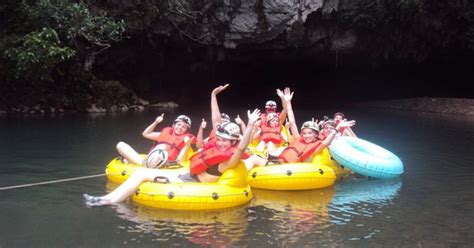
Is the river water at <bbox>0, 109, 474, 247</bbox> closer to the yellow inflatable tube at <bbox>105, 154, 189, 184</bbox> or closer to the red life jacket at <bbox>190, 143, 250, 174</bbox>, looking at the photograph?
the yellow inflatable tube at <bbox>105, 154, 189, 184</bbox>

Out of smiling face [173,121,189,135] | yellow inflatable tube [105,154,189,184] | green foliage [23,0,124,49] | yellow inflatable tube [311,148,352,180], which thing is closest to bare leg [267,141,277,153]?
yellow inflatable tube [311,148,352,180]

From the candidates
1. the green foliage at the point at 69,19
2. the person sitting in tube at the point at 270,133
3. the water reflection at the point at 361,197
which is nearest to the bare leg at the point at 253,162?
the water reflection at the point at 361,197

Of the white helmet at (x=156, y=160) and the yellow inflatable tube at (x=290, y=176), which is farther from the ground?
the white helmet at (x=156, y=160)

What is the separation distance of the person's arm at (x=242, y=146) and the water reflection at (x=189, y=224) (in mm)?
507

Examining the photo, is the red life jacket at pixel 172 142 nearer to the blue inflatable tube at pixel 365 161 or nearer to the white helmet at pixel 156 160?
the white helmet at pixel 156 160

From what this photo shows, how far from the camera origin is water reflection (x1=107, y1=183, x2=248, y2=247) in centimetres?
488

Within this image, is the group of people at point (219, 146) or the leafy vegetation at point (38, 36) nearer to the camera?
the group of people at point (219, 146)

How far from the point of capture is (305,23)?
64.3 feet

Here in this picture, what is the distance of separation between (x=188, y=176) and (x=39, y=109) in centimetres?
1296

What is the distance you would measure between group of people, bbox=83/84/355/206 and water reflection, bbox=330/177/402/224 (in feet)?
2.49

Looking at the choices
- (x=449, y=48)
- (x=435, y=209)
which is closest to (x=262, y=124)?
(x=435, y=209)

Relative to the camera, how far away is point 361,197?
676cm

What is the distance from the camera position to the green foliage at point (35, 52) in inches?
570

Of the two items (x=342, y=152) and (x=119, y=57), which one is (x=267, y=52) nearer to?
(x=119, y=57)
